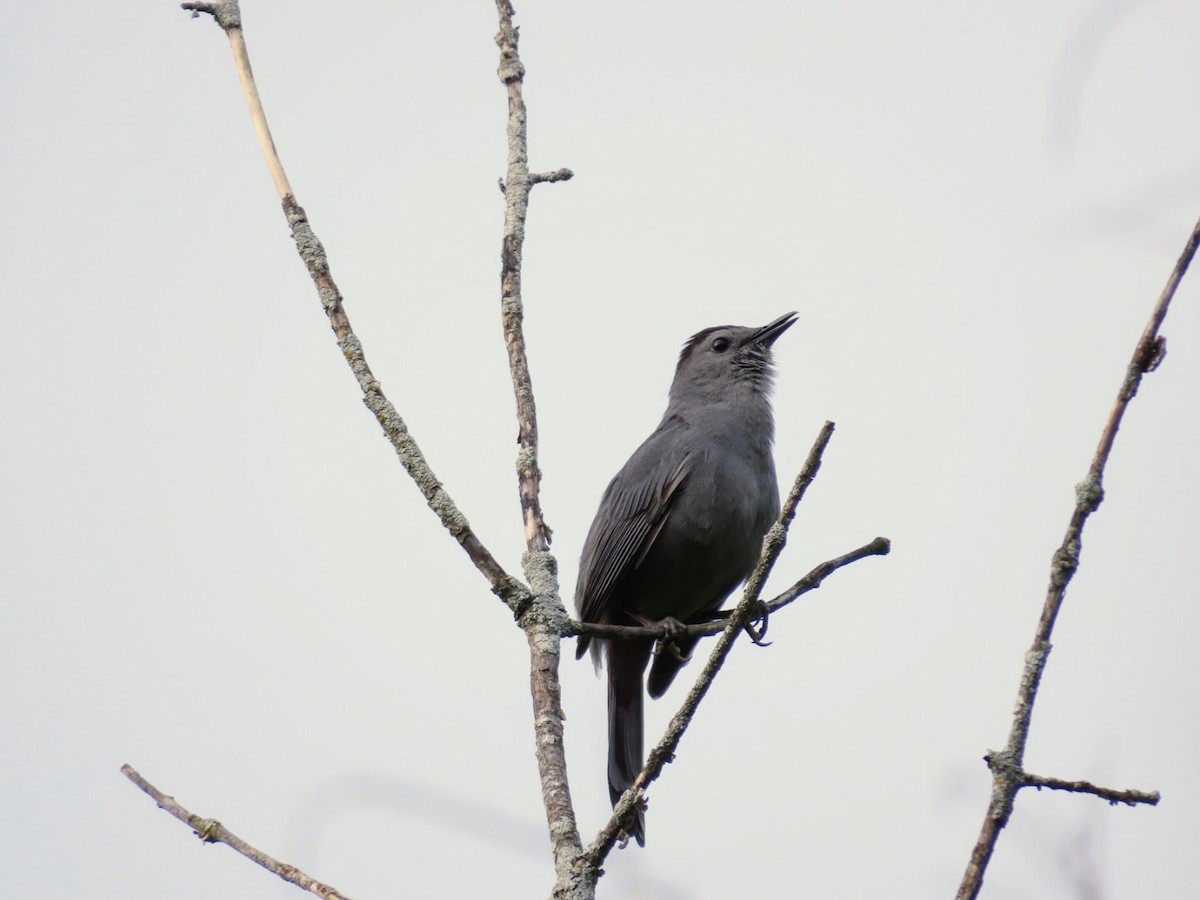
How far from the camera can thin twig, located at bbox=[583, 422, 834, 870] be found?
7.45ft

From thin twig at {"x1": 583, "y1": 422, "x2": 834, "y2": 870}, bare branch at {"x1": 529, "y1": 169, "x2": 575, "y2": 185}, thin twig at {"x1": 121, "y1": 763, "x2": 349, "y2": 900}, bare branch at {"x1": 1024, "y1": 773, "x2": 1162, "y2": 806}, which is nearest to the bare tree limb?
bare branch at {"x1": 1024, "y1": 773, "x2": 1162, "y2": 806}

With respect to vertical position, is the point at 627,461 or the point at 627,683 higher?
the point at 627,461

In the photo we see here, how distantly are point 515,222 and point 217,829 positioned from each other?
1.95 m

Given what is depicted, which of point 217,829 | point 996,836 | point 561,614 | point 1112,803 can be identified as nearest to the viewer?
point 996,836

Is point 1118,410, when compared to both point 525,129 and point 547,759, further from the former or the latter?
point 525,129

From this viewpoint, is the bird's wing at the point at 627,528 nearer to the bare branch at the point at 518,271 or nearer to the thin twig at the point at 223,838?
the bare branch at the point at 518,271

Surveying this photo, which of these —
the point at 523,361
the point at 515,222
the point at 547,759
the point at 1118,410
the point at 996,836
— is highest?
the point at 515,222

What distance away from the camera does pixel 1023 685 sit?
188 centimetres

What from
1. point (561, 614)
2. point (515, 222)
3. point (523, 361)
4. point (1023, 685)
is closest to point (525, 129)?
point (515, 222)

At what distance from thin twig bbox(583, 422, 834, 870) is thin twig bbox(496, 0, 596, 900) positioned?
3.7 inches

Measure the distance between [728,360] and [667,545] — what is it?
56.8 inches

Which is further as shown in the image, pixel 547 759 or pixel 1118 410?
pixel 547 759

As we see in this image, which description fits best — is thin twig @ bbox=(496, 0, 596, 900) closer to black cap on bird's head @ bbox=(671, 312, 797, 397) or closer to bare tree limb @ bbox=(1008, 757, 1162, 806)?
bare tree limb @ bbox=(1008, 757, 1162, 806)

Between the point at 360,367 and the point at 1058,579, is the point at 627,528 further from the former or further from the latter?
the point at 1058,579
